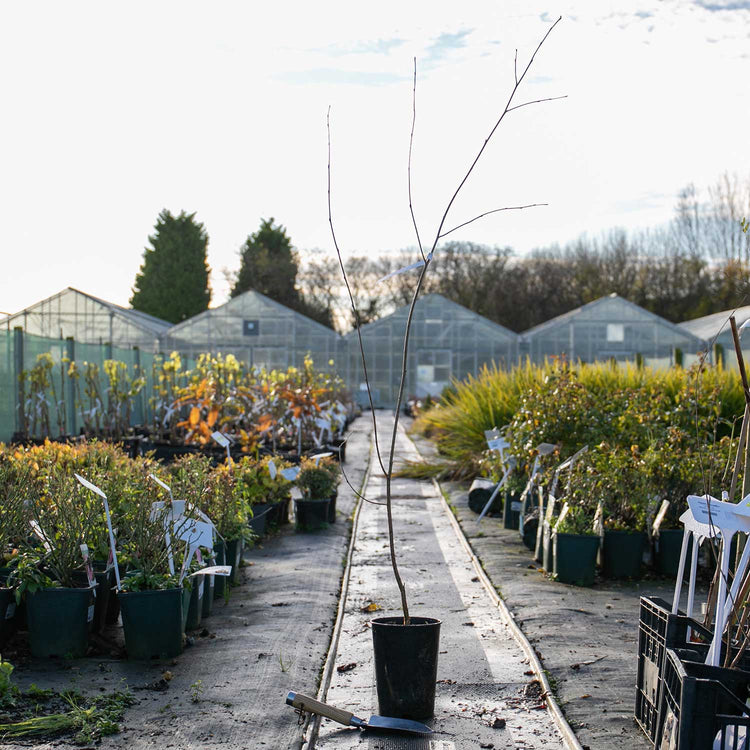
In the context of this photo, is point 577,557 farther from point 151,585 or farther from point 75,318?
point 75,318

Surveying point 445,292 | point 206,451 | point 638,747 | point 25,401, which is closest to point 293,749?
point 638,747

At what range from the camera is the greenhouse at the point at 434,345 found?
26.7 meters

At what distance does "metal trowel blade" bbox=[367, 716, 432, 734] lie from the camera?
301 cm

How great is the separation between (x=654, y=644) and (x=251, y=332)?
78.5 ft

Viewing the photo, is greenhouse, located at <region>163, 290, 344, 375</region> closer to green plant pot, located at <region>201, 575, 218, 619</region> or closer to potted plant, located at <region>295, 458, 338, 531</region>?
potted plant, located at <region>295, 458, 338, 531</region>

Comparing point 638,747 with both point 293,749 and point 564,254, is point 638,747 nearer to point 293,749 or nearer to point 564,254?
point 293,749

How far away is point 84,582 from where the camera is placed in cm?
409

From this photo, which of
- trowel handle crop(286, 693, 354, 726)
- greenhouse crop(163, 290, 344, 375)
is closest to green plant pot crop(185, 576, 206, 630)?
trowel handle crop(286, 693, 354, 726)

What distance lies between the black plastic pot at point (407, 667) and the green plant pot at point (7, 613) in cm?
173

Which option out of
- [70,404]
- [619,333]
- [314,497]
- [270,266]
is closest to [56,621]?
[314,497]

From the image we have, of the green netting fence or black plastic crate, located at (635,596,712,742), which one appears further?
the green netting fence

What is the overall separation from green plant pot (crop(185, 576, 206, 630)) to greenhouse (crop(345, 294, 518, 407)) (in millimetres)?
22114

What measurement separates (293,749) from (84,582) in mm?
1604

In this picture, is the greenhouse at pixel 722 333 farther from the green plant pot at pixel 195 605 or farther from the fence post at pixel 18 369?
the green plant pot at pixel 195 605
